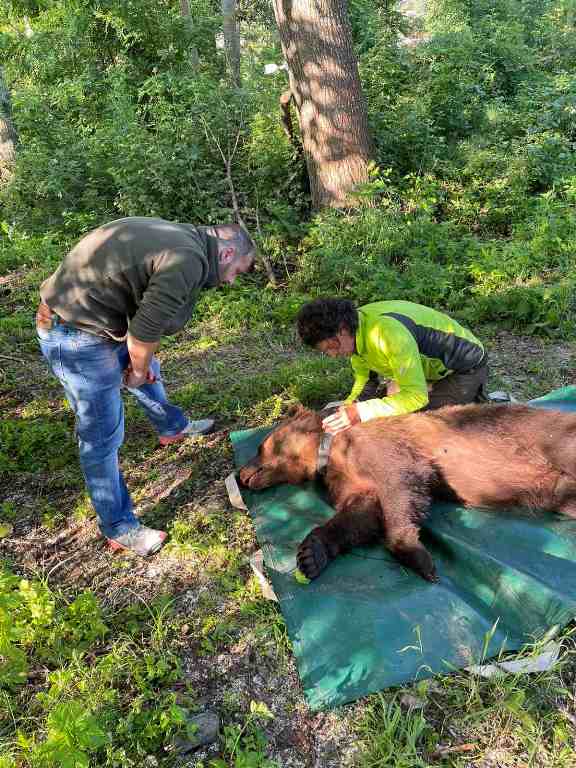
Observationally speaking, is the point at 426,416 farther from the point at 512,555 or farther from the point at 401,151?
the point at 401,151

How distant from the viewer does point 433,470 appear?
3.28m

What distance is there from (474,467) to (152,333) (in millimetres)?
1994

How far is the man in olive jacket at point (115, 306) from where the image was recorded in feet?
8.63

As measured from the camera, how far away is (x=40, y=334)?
2.96 metres

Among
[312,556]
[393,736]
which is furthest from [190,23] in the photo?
[393,736]

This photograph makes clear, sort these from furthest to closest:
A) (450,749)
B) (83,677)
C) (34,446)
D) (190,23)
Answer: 1. (190,23)
2. (34,446)
3. (83,677)
4. (450,749)

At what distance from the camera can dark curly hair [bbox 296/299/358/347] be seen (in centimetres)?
332

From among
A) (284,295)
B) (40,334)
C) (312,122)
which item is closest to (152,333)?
(40,334)

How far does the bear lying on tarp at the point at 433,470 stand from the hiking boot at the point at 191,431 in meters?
1.33

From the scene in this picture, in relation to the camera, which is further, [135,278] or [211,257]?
[211,257]

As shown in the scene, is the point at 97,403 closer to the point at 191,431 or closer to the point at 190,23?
the point at 191,431

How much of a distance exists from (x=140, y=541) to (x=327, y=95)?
629cm

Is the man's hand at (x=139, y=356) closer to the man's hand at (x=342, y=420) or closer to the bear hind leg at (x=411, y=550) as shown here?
the man's hand at (x=342, y=420)

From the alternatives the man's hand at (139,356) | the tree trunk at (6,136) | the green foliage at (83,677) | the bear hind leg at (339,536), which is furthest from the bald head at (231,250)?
the tree trunk at (6,136)
